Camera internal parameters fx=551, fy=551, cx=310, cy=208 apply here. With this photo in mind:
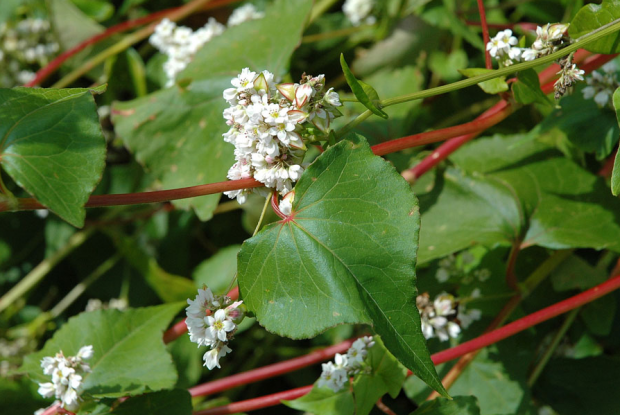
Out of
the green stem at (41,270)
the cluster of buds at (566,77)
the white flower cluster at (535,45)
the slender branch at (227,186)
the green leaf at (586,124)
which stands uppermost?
the white flower cluster at (535,45)

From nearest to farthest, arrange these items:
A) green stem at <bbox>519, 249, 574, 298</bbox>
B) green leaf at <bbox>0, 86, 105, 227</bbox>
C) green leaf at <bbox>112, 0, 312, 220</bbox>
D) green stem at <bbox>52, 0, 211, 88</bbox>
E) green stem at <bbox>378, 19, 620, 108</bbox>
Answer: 1. green leaf at <bbox>0, 86, 105, 227</bbox>
2. green stem at <bbox>378, 19, 620, 108</bbox>
3. green stem at <bbox>519, 249, 574, 298</bbox>
4. green leaf at <bbox>112, 0, 312, 220</bbox>
5. green stem at <bbox>52, 0, 211, 88</bbox>

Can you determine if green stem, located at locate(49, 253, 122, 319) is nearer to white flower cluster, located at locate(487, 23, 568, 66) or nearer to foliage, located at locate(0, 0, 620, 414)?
foliage, located at locate(0, 0, 620, 414)

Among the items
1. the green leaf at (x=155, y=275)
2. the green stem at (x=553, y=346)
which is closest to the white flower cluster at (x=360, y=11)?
the green leaf at (x=155, y=275)

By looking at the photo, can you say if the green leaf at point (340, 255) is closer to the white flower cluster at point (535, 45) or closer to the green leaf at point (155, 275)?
the white flower cluster at point (535, 45)

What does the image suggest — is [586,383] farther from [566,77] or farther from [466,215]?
[566,77]

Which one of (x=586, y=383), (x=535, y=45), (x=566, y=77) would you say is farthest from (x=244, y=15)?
(x=586, y=383)

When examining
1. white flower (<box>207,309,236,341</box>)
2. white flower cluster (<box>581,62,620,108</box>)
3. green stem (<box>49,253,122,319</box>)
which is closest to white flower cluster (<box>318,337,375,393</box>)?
white flower (<box>207,309,236,341</box>)
